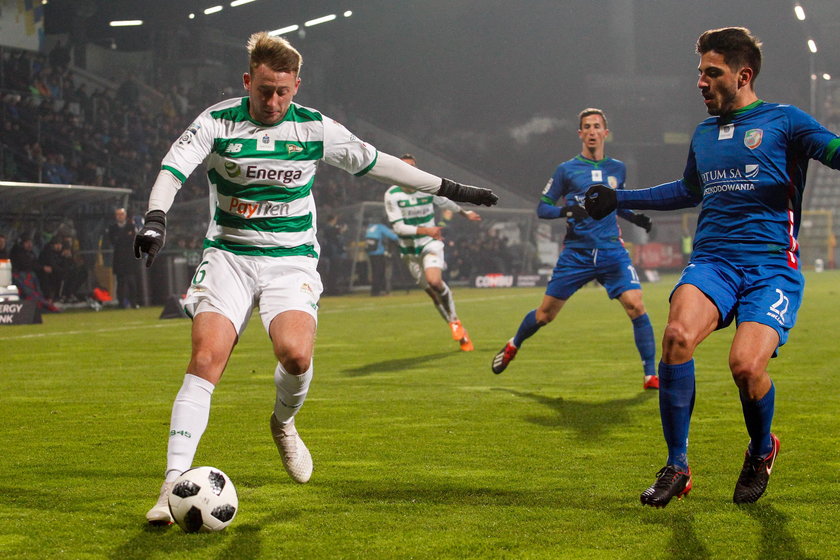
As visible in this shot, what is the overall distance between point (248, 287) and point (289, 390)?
53 cm

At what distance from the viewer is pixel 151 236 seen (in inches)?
168

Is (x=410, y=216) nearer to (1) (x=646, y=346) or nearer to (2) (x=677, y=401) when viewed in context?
(1) (x=646, y=346)

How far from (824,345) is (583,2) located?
121 feet

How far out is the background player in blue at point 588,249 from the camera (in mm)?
9125

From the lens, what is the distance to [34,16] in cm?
2894

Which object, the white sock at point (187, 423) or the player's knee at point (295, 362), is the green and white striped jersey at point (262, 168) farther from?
the white sock at point (187, 423)

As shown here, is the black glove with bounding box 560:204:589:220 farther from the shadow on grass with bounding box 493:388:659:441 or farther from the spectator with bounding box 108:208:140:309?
the spectator with bounding box 108:208:140:309

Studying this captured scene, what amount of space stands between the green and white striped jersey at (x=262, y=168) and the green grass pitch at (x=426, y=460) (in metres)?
1.22

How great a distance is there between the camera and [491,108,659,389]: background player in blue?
9.12 m

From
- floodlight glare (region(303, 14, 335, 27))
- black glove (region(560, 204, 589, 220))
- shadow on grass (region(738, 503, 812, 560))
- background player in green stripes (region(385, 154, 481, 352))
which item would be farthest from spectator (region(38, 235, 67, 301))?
shadow on grass (region(738, 503, 812, 560))

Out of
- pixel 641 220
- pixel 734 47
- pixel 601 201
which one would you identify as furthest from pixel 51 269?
pixel 734 47

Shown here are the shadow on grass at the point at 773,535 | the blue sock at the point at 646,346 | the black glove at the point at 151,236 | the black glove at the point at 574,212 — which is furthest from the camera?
the blue sock at the point at 646,346

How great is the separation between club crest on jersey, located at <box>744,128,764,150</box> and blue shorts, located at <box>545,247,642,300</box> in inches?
170

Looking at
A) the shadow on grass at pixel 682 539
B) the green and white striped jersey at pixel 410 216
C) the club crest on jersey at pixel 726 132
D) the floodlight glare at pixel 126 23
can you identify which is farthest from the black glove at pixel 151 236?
the floodlight glare at pixel 126 23
